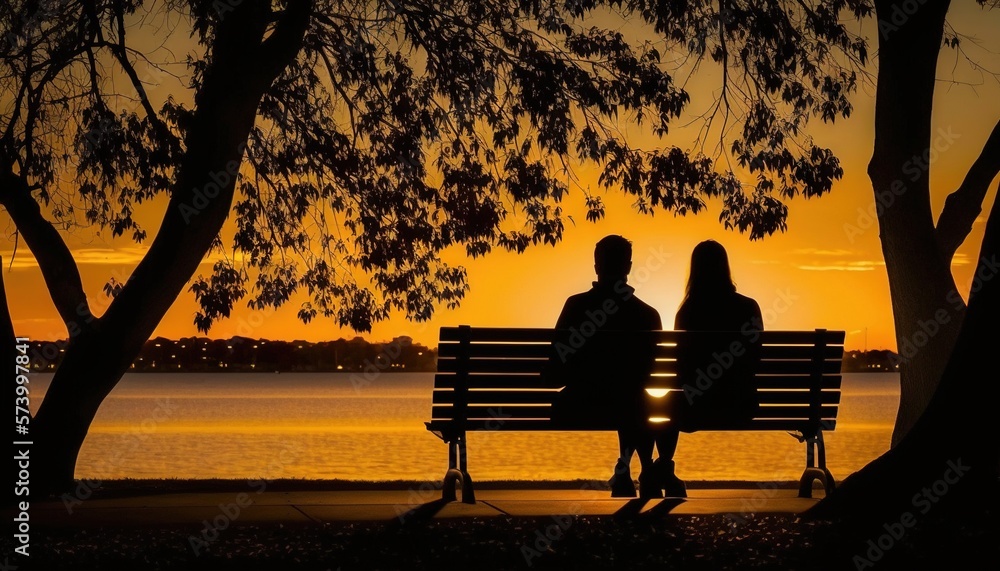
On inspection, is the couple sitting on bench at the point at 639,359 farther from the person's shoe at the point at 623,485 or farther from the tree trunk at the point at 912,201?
the tree trunk at the point at 912,201

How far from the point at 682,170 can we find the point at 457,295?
135 inches

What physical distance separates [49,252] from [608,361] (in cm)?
432

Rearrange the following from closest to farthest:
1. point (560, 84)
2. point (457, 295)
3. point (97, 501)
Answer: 1. point (97, 501)
2. point (560, 84)
3. point (457, 295)

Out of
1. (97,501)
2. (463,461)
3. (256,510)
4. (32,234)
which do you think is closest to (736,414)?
(463,461)

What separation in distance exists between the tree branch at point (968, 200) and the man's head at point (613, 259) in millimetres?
3452

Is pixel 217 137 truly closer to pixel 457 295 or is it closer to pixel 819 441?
pixel 819 441

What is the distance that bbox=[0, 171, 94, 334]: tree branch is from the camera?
9188 mm

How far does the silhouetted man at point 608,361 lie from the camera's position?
7.59 meters

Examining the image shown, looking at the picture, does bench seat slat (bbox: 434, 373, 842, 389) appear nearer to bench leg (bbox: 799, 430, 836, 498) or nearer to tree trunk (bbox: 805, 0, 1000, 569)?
bench leg (bbox: 799, 430, 836, 498)

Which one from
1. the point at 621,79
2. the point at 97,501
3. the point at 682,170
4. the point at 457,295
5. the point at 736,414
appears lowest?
the point at 97,501

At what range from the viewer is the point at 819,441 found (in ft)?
26.7

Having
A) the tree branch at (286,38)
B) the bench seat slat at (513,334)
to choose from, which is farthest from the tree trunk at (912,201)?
the tree branch at (286,38)

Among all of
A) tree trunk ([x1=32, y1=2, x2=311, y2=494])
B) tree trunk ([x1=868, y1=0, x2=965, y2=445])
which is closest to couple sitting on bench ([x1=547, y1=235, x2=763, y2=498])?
tree trunk ([x1=868, y1=0, x2=965, y2=445])

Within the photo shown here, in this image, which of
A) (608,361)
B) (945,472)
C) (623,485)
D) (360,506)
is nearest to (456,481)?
(360,506)
